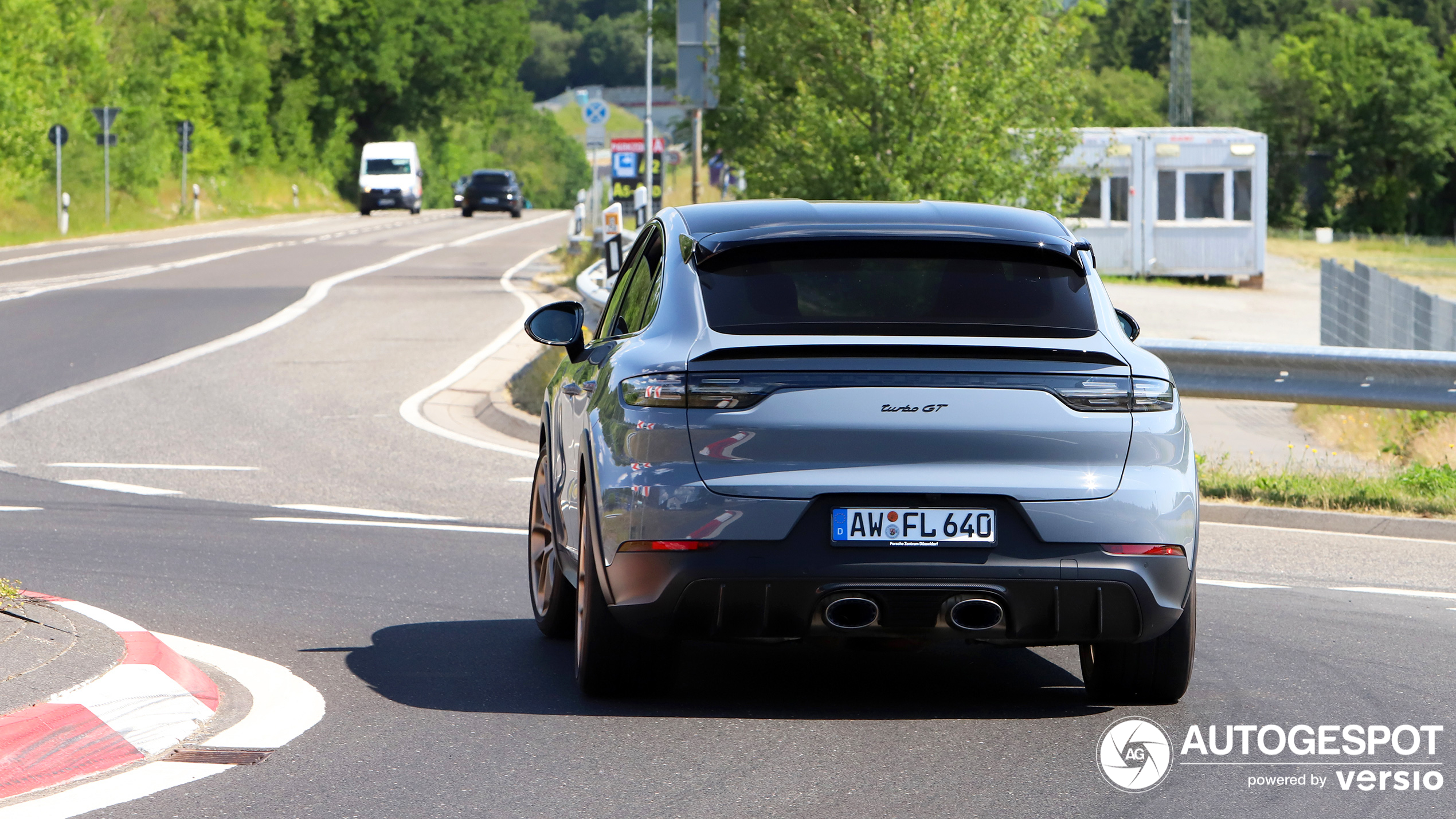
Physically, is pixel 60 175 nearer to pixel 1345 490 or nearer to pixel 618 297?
pixel 1345 490

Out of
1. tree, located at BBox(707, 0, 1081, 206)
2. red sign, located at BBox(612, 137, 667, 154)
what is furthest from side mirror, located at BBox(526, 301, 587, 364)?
red sign, located at BBox(612, 137, 667, 154)

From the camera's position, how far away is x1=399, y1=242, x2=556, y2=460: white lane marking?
13.7 m

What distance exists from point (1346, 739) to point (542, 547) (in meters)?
3.11

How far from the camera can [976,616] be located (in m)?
5.45

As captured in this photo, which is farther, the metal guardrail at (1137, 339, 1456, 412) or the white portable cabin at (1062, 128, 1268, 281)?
the white portable cabin at (1062, 128, 1268, 281)

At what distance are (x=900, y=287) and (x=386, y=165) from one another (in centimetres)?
6750

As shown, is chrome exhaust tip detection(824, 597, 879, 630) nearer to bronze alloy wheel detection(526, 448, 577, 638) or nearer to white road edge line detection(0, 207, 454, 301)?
bronze alloy wheel detection(526, 448, 577, 638)

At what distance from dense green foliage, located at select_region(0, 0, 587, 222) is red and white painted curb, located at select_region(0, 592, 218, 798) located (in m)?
42.3

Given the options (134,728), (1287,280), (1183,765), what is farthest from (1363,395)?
(1287,280)

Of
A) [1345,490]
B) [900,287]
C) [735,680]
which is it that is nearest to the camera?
[900,287]

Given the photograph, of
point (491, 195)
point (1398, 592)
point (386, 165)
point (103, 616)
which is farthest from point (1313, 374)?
point (386, 165)

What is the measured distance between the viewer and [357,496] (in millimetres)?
11344

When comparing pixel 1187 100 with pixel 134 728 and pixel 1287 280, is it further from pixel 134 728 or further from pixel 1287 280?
pixel 134 728

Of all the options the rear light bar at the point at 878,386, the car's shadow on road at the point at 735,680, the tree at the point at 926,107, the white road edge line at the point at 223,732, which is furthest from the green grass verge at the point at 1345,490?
the tree at the point at 926,107
